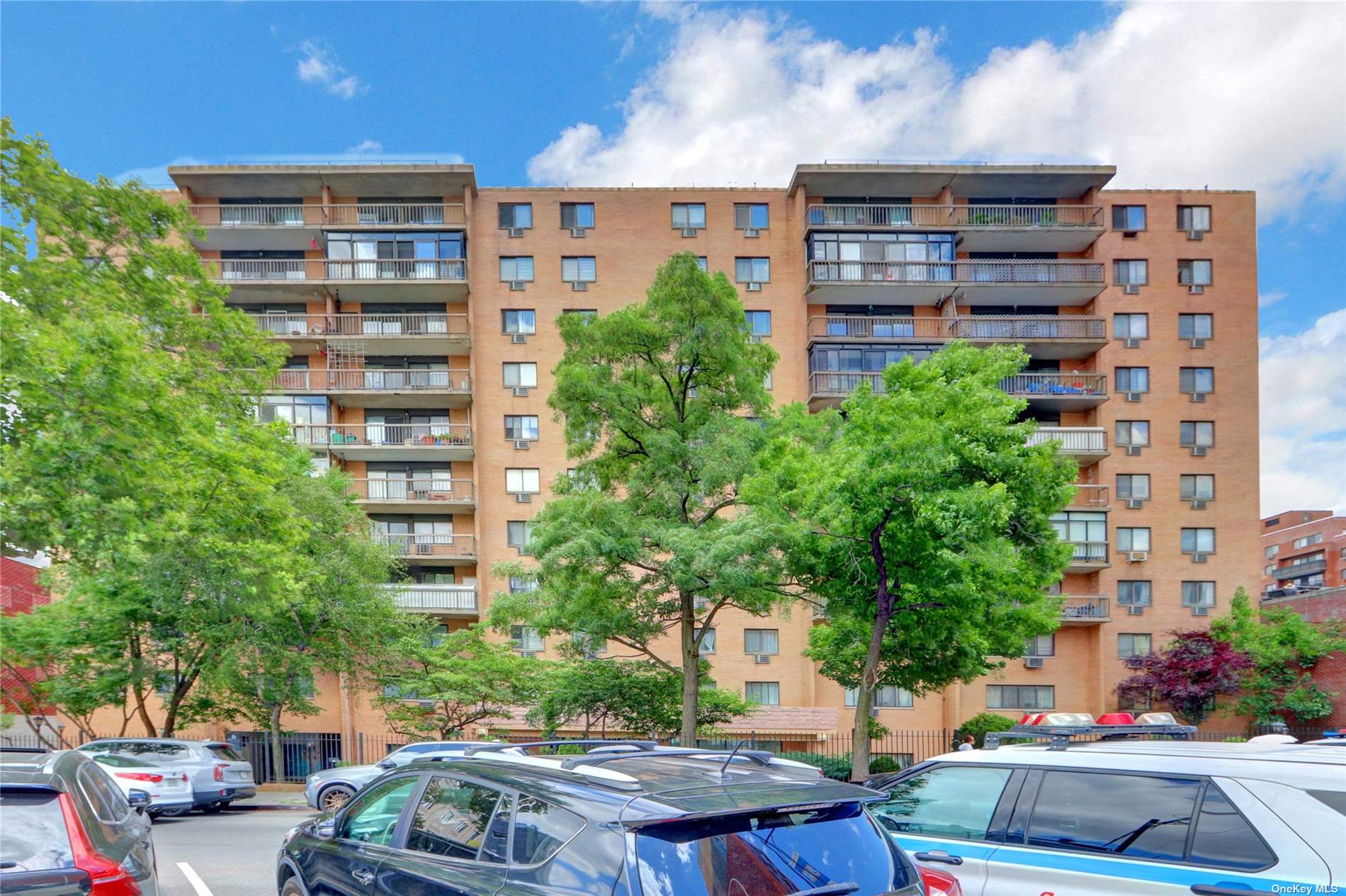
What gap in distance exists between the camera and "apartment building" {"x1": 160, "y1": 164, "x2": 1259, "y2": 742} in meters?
32.7

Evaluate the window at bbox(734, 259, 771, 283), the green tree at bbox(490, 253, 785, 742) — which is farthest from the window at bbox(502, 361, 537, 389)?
the green tree at bbox(490, 253, 785, 742)

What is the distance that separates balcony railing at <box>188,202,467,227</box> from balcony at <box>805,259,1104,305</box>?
48.6 feet

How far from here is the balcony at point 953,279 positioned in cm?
3300

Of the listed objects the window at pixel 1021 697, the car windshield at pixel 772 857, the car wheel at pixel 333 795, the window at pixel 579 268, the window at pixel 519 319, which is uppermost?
the window at pixel 579 268

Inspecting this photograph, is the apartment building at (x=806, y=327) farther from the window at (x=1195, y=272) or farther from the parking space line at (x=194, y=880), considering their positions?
the parking space line at (x=194, y=880)

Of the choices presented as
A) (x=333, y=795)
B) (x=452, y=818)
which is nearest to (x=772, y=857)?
(x=452, y=818)

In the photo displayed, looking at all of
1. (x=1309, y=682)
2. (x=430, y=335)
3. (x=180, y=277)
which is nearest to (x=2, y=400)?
(x=180, y=277)

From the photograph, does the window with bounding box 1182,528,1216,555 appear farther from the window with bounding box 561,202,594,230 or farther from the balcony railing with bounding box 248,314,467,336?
the balcony railing with bounding box 248,314,467,336

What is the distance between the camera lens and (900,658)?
18984 mm

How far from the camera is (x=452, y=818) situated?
4410 millimetres

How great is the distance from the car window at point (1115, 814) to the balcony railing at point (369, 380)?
29471 millimetres

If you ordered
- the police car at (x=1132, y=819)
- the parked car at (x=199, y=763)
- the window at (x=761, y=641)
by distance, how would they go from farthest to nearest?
the window at (x=761, y=641), the parked car at (x=199, y=763), the police car at (x=1132, y=819)

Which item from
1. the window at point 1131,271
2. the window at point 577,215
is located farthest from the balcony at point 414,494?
the window at point 1131,271

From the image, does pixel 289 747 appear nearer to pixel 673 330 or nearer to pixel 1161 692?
pixel 673 330
